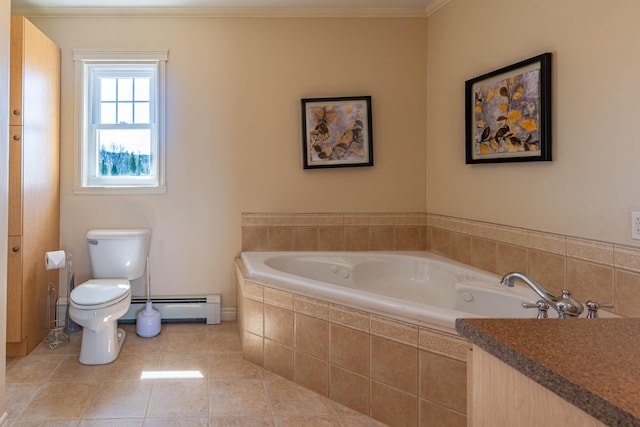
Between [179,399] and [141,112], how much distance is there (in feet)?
7.23

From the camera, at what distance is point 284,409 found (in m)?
1.91

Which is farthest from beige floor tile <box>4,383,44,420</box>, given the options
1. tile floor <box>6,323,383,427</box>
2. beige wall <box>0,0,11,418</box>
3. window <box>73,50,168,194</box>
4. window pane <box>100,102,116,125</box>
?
window pane <box>100,102,116,125</box>

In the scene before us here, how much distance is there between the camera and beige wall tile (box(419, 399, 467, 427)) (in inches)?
61.1

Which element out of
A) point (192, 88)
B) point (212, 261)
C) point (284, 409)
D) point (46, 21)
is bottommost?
point (284, 409)

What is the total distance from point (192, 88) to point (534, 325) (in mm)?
2958

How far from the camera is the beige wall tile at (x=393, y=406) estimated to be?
1.69 meters

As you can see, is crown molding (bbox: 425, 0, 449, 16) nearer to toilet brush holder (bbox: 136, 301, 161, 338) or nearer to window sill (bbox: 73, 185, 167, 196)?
window sill (bbox: 73, 185, 167, 196)

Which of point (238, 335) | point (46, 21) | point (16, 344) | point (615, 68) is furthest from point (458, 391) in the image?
point (46, 21)

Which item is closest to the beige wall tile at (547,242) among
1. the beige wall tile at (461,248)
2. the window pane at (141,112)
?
the beige wall tile at (461,248)

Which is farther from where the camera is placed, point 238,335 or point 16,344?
point 238,335

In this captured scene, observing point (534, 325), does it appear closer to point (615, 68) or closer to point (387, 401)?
point (387, 401)

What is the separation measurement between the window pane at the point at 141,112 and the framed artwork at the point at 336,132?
1247mm

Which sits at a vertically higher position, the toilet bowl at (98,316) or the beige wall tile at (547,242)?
the beige wall tile at (547,242)

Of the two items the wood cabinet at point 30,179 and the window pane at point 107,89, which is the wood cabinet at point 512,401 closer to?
the wood cabinet at point 30,179
